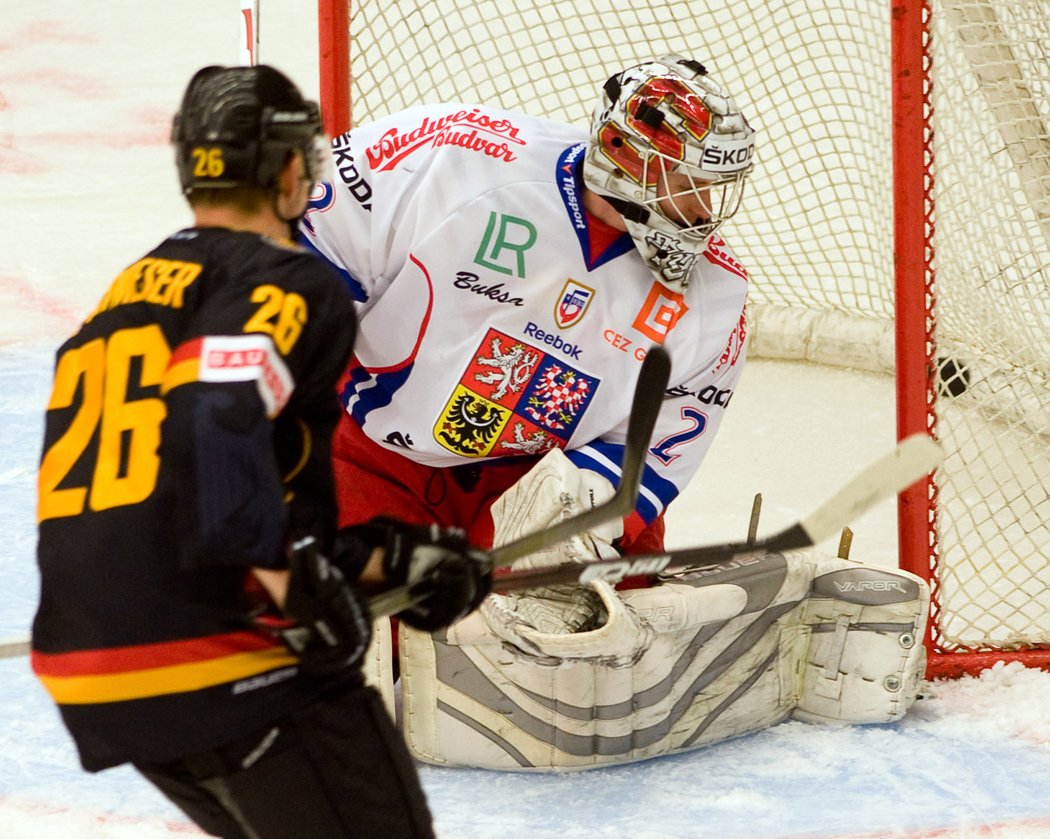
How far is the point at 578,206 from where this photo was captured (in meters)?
2.55

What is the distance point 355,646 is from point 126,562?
23 centimetres

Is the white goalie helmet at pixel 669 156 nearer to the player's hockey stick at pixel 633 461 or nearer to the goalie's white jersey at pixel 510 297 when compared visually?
the goalie's white jersey at pixel 510 297

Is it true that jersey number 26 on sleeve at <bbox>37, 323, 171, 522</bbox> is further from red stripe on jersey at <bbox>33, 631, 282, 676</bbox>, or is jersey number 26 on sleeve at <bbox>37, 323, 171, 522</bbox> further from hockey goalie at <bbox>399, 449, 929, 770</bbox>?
hockey goalie at <bbox>399, 449, 929, 770</bbox>

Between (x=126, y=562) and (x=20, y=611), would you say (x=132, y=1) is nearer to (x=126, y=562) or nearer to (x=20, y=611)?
(x=20, y=611)

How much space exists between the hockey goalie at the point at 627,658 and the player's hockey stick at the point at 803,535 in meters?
0.55

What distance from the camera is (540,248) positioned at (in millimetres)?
2539

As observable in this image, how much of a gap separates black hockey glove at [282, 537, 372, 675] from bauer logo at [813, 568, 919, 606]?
4.28ft

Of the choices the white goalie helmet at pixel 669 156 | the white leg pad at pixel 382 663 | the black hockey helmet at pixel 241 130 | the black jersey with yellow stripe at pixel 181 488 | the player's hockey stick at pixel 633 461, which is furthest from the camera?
the white leg pad at pixel 382 663

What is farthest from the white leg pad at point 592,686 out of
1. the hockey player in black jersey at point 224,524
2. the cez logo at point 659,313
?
the hockey player in black jersey at point 224,524

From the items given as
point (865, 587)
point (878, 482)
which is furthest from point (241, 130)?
point (865, 587)

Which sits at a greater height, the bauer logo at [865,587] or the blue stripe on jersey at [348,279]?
the blue stripe on jersey at [348,279]

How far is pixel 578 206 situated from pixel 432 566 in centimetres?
106

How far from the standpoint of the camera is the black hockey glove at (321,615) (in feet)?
4.72

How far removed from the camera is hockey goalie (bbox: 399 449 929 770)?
2434 mm
